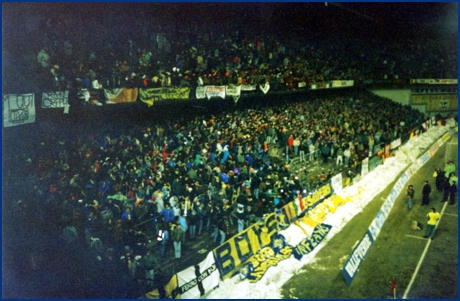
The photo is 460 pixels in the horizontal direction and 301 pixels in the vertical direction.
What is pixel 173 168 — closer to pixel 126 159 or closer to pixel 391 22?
pixel 126 159

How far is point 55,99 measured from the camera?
1393 cm

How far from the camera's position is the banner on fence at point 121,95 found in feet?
52.4

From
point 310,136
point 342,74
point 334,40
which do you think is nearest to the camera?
point 310,136

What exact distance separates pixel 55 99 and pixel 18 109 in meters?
1.78

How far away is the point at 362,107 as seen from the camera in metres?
32.1

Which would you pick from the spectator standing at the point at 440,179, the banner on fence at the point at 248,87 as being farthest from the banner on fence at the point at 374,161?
the banner on fence at the point at 248,87

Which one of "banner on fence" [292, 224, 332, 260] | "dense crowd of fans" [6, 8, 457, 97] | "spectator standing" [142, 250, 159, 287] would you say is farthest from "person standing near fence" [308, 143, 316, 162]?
"spectator standing" [142, 250, 159, 287]

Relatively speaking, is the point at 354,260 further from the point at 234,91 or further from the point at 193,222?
the point at 234,91

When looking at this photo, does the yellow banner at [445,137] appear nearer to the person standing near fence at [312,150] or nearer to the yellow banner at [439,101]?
the yellow banner at [439,101]

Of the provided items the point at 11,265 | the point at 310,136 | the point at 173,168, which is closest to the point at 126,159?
the point at 173,168

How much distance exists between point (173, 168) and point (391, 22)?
34049 millimetres

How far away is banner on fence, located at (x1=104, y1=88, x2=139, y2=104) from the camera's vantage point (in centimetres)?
1598

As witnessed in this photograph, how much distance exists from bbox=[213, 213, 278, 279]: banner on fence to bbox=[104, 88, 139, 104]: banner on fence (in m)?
7.91

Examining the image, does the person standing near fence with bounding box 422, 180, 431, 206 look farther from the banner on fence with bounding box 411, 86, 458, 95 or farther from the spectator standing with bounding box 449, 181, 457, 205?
the banner on fence with bounding box 411, 86, 458, 95
